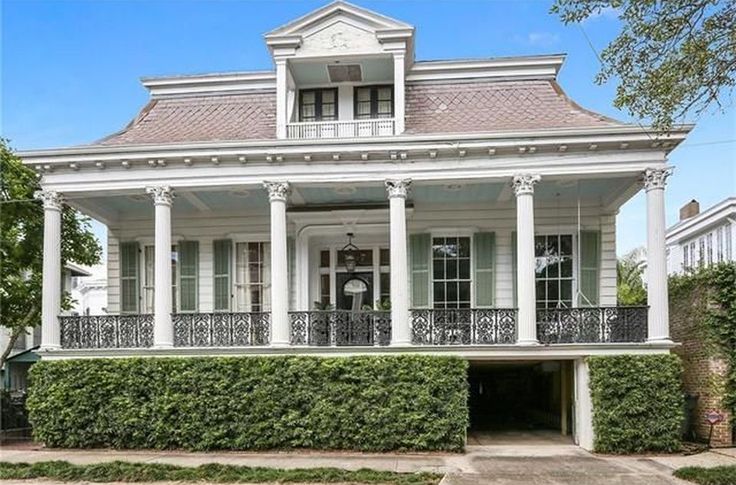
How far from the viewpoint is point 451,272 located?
52.4 feet

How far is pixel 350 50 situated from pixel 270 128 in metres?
2.42

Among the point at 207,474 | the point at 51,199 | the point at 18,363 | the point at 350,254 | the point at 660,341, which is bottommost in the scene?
the point at 18,363

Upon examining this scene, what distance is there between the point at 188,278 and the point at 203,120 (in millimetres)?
3713

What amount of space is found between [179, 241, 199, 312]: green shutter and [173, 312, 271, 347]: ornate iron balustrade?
6.61ft

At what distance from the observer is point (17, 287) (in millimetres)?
15984

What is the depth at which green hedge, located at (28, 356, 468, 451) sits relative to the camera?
Result: 1279cm

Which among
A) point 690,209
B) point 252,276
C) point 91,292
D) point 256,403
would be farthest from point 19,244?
point 690,209

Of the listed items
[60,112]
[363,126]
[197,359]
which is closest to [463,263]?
[363,126]

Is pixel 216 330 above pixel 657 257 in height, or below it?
below

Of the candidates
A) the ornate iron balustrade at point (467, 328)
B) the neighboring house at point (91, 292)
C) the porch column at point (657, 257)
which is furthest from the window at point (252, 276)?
the neighboring house at point (91, 292)

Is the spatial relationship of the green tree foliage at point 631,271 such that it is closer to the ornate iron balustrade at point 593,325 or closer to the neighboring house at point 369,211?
the neighboring house at point 369,211

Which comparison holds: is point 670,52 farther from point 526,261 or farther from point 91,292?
point 91,292

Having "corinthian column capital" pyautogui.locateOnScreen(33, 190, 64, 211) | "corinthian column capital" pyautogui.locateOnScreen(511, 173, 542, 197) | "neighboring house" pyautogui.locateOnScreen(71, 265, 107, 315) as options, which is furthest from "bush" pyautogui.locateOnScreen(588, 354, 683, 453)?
"neighboring house" pyautogui.locateOnScreen(71, 265, 107, 315)

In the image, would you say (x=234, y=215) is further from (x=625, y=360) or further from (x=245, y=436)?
(x=625, y=360)
